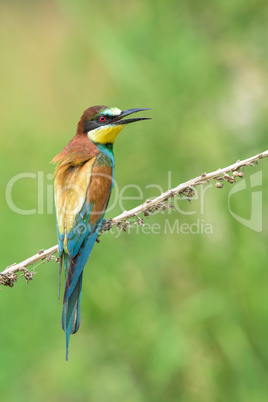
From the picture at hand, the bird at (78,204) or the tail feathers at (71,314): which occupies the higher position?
the bird at (78,204)

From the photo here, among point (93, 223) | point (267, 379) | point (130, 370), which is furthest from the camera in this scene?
point (130, 370)

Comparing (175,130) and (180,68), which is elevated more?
(180,68)

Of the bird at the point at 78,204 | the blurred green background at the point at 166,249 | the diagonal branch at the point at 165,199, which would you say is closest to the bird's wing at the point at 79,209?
the bird at the point at 78,204

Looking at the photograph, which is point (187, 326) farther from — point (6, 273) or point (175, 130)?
point (6, 273)

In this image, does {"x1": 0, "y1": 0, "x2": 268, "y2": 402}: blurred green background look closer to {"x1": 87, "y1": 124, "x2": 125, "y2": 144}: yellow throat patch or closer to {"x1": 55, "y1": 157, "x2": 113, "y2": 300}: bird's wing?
{"x1": 87, "y1": 124, "x2": 125, "y2": 144}: yellow throat patch

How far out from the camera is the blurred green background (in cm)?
303

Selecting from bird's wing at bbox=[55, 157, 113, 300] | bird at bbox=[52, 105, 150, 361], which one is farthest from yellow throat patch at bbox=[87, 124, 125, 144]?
bird's wing at bbox=[55, 157, 113, 300]

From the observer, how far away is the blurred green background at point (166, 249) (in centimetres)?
303

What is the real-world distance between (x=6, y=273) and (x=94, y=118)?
114 centimetres

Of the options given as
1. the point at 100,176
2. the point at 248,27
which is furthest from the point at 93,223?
the point at 248,27

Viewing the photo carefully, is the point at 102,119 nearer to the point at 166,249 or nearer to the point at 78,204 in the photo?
the point at 78,204

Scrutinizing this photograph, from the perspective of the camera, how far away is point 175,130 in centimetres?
326

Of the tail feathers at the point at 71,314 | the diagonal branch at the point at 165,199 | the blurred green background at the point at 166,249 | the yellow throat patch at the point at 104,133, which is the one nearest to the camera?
the diagonal branch at the point at 165,199

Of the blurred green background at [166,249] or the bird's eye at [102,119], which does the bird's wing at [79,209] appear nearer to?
the bird's eye at [102,119]
